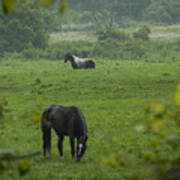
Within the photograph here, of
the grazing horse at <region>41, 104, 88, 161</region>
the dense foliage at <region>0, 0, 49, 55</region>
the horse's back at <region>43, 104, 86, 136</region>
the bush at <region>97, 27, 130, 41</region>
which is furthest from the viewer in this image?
the bush at <region>97, 27, 130, 41</region>

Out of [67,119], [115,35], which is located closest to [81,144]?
[67,119]

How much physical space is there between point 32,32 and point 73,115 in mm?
39916

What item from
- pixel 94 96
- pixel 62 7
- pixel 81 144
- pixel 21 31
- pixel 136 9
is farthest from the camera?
pixel 136 9

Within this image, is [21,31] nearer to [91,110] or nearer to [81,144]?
[91,110]

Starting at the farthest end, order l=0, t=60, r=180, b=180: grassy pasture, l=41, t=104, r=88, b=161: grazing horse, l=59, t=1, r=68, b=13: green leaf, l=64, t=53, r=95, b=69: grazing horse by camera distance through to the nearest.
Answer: l=64, t=53, r=95, b=69: grazing horse, l=41, t=104, r=88, b=161: grazing horse, l=0, t=60, r=180, b=180: grassy pasture, l=59, t=1, r=68, b=13: green leaf

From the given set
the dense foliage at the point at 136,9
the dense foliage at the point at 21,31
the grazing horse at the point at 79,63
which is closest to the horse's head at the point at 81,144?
the grazing horse at the point at 79,63

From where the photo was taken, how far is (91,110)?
18.2 meters

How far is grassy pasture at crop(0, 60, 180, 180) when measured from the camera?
9.45 meters

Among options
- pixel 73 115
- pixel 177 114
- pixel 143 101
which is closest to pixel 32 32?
pixel 143 101

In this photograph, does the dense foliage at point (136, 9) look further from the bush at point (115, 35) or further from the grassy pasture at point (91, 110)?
the grassy pasture at point (91, 110)

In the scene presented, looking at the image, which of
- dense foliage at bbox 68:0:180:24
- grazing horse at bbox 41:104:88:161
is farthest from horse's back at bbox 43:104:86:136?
dense foliage at bbox 68:0:180:24

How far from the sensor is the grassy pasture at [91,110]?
372 inches

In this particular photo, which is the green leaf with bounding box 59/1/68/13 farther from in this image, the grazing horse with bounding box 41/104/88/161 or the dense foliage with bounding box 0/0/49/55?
the dense foliage with bounding box 0/0/49/55

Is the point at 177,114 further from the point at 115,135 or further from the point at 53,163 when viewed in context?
the point at 115,135
